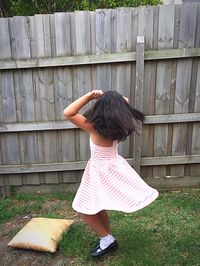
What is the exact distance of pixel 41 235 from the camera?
3.33 m

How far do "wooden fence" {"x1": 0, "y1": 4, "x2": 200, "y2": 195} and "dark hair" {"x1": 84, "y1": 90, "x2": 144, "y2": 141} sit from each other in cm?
137

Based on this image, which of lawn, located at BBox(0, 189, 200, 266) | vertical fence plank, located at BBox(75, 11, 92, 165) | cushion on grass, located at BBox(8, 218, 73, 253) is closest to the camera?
lawn, located at BBox(0, 189, 200, 266)

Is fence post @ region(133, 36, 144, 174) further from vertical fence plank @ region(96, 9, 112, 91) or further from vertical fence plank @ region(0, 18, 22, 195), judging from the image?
vertical fence plank @ region(0, 18, 22, 195)

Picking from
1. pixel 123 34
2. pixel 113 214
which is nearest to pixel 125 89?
pixel 123 34

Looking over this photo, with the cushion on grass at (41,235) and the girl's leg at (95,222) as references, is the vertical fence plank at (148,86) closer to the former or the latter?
the cushion on grass at (41,235)

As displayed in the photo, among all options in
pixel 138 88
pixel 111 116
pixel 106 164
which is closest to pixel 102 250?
pixel 106 164

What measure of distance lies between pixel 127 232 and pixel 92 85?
1.69 metres

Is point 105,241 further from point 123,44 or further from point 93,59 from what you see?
point 123,44

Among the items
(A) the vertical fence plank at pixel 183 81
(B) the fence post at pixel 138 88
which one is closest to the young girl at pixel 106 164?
(B) the fence post at pixel 138 88

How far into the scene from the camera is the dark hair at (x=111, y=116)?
2594mm

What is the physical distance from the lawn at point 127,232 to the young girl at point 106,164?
41 centimetres

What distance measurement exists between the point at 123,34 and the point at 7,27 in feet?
4.18

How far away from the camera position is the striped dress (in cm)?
280

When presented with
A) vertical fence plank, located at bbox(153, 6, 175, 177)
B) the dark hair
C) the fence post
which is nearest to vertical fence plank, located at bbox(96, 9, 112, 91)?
the fence post
